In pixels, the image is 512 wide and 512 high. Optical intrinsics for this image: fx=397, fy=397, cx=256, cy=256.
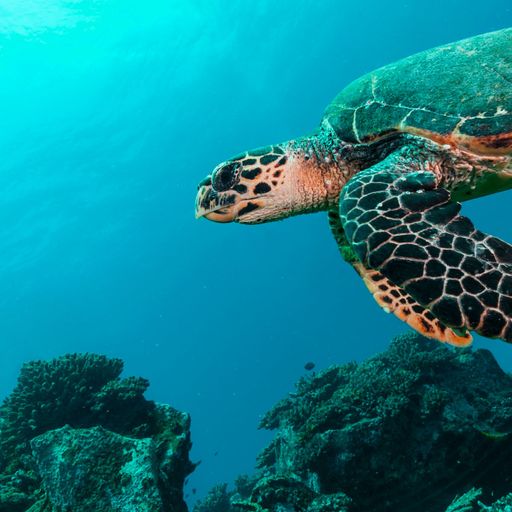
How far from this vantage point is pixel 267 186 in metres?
3.21

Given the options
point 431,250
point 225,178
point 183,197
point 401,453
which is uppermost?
point 183,197

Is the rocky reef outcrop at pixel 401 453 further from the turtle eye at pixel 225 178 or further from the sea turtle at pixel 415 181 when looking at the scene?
A: the turtle eye at pixel 225 178

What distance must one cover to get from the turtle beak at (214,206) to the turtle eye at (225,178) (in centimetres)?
6

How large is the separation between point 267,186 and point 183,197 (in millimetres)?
48497

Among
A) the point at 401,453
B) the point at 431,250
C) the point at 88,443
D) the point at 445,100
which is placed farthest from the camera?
the point at 401,453

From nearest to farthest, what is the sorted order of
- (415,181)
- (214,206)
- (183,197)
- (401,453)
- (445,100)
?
(415,181) < (445,100) < (214,206) < (401,453) < (183,197)

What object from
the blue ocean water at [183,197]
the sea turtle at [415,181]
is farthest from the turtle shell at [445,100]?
the blue ocean water at [183,197]

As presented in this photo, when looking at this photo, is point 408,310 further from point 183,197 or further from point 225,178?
point 183,197

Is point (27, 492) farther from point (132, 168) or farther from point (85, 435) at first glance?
point (132, 168)

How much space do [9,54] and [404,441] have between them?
34501 millimetres

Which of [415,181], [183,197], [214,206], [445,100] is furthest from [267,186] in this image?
[183,197]

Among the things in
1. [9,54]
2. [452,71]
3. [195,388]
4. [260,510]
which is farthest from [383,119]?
[195,388]

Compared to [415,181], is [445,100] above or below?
above

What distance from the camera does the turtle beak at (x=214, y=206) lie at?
3176 millimetres
